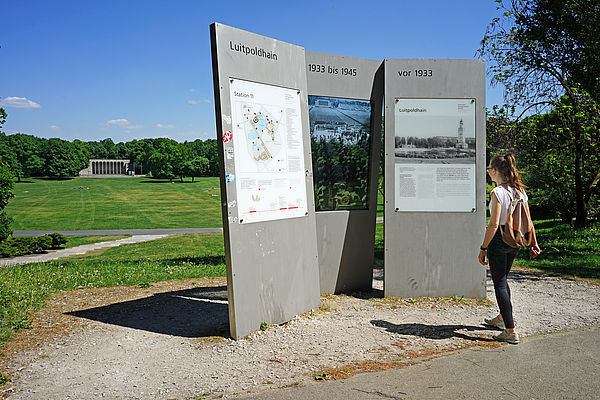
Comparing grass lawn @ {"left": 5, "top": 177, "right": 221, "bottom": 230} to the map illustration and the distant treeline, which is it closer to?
the distant treeline

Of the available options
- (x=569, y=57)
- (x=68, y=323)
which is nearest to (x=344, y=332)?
(x=68, y=323)

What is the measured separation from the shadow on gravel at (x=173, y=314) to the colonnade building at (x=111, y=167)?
155105 millimetres

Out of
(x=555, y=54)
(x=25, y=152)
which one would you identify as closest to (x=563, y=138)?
(x=555, y=54)

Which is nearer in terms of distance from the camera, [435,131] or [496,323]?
[496,323]

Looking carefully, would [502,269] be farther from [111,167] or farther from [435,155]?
[111,167]

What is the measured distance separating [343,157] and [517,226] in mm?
3178

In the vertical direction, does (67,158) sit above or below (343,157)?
above

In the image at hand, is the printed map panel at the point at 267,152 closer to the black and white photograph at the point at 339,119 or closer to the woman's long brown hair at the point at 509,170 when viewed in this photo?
the black and white photograph at the point at 339,119

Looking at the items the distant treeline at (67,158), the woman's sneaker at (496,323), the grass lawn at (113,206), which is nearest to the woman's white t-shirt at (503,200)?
the woman's sneaker at (496,323)

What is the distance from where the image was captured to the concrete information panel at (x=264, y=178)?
18.3 feet

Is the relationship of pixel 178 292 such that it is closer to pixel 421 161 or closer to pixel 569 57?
pixel 421 161

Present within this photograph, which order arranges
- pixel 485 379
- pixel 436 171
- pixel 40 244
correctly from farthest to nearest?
pixel 40 244 < pixel 436 171 < pixel 485 379

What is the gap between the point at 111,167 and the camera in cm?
15775

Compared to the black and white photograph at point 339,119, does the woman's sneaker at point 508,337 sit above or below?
below
